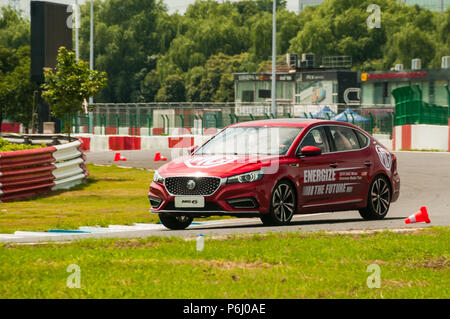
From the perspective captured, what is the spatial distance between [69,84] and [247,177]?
51.1 ft

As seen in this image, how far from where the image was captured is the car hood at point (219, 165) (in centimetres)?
1230

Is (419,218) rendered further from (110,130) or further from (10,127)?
(10,127)

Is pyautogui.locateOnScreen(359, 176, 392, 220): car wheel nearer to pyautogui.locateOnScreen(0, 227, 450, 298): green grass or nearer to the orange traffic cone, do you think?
the orange traffic cone

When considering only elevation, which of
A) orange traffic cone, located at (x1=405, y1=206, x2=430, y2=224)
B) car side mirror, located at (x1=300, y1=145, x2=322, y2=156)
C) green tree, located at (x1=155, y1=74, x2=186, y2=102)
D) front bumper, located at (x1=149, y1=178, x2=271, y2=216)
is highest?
green tree, located at (x1=155, y1=74, x2=186, y2=102)

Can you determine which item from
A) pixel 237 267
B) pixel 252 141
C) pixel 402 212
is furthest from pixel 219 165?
pixel 402 212

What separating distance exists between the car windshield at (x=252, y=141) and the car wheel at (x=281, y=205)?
0.56 meters

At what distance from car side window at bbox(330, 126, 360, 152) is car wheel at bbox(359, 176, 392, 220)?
0.65 metres

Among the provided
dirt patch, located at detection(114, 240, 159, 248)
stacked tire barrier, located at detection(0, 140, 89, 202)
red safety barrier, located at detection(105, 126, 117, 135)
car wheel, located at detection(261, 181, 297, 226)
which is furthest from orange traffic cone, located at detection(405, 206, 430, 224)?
red safety barrier, located at detection(105, 126, 117, 135)

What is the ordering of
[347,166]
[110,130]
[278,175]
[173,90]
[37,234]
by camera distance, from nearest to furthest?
[37,234]
[278,175]
[347,166]
[110,130]
[173,90]

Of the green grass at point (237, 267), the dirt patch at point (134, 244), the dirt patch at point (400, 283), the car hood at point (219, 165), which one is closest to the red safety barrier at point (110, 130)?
the car hood at point (219, 165)

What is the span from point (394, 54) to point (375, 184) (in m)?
91.3

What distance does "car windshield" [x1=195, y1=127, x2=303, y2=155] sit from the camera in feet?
42.8

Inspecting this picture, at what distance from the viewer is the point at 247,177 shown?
12.3 metres

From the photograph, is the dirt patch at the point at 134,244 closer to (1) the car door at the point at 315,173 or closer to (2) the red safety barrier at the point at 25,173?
(1) the car door at the point at 315,173
